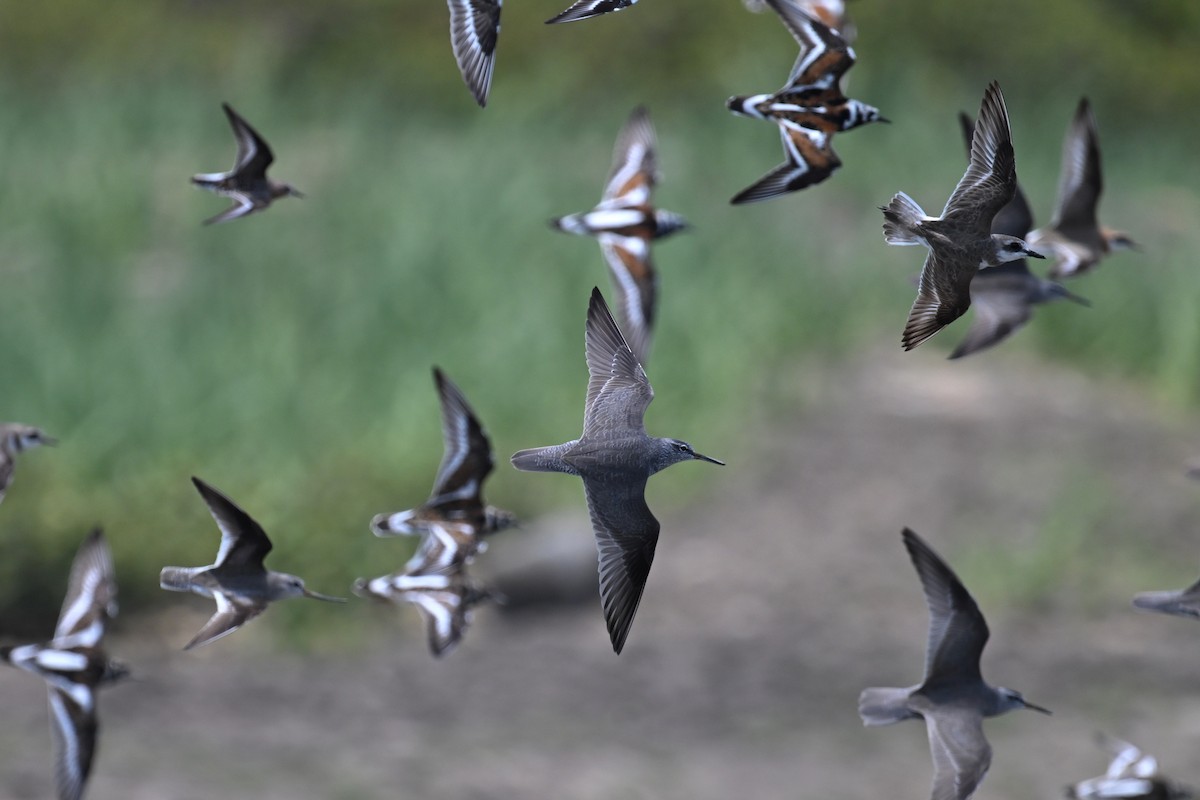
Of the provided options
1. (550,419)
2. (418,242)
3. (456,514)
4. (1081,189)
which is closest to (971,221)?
(1081,189)

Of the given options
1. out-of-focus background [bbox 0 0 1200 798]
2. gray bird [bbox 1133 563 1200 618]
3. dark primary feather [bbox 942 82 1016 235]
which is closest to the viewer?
dark primary feather [bbox 942 82 1016 235]

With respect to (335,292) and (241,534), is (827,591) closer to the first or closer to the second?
(335,292)

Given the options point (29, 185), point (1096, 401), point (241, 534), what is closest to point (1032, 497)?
point (1096, 401)

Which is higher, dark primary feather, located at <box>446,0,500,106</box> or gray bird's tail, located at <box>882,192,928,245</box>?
dark primary feather, located at <box>446,0,500,106</box>

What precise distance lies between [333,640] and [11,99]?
8818 millimetres

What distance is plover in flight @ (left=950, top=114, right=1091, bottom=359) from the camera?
420 centimetres

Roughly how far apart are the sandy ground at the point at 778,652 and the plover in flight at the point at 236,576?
496cm

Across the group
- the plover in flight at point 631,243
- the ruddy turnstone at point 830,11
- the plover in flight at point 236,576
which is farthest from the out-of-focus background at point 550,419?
the ruddy turnstone at point 830,11

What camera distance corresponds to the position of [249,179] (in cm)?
392

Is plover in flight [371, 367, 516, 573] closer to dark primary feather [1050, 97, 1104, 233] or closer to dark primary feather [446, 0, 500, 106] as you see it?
dark primary feather [446, 0, 500, 106]

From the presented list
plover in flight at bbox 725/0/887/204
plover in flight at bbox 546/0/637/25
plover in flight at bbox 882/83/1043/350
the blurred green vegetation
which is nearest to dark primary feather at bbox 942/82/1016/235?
plover in flight at bbox 882/83/1043/350

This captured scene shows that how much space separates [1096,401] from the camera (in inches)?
557

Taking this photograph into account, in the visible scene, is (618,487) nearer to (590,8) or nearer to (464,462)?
(464,462)

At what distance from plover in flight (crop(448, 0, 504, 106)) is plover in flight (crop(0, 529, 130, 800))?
151 centimetres
